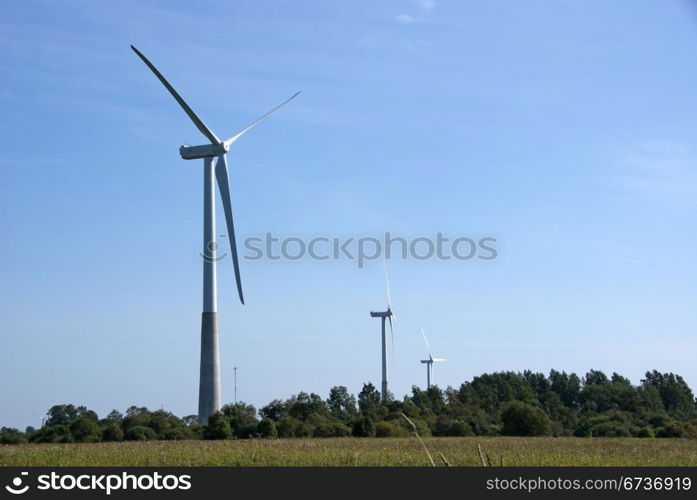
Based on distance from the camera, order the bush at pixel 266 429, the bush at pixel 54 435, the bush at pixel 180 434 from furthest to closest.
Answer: the bush at pixel 54 435 < the bush at pixel 266 429 < the bush at pixel 180 434

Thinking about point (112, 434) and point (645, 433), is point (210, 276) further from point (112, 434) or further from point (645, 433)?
point (645, 433)

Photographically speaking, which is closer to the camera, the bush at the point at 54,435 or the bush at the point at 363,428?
the bush at the point at 363,428

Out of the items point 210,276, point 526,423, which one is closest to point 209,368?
point 210,276

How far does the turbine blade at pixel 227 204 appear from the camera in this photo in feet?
230

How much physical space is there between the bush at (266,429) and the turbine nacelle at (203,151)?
2369cm

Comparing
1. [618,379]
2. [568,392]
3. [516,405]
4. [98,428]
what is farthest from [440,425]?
[618,379]

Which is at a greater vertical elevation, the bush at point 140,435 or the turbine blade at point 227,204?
the turbine blade at point 227,204

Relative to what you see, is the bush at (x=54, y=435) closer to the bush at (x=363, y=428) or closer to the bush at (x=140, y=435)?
the bush at (x=140, y=435)

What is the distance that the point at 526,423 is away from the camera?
7069cm

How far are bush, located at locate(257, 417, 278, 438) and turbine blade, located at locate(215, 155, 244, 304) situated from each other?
13.4 metres

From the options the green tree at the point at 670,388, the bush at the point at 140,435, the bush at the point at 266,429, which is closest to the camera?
the bush at the point at 266,429

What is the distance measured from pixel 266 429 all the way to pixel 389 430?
778 cm

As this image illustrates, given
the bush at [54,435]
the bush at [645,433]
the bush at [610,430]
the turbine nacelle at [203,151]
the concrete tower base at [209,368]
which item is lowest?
the bush at [645,433]

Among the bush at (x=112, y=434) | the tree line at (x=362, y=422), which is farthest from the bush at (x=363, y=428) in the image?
the bush at (x=112, y=434)
